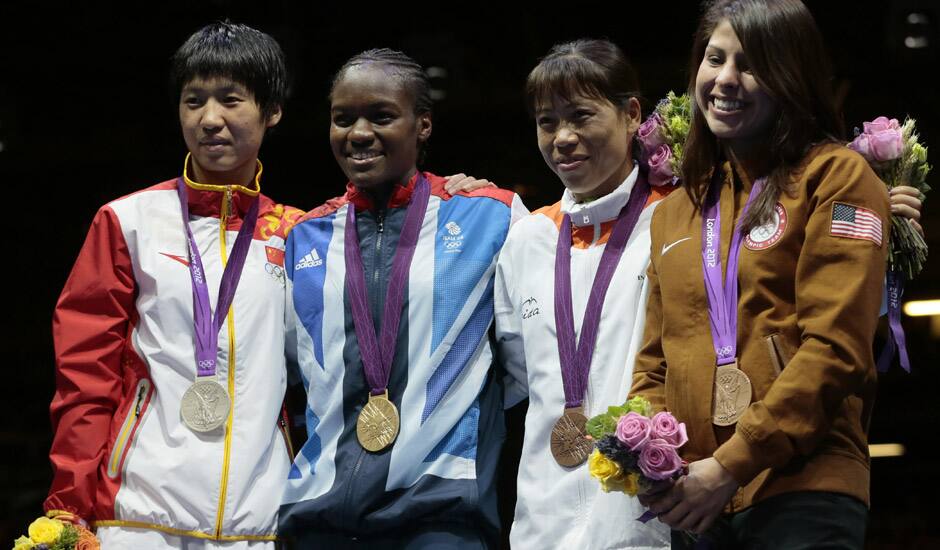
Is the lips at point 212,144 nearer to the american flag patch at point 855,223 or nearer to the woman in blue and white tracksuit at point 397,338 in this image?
the woman in blue and white tracksuit at point 397,338

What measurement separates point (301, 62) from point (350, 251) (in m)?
3.06

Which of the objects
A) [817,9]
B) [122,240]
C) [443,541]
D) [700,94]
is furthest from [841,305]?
[817,9]

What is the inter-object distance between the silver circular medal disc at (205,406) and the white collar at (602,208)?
924 millimetres

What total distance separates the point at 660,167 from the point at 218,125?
3.71 feet

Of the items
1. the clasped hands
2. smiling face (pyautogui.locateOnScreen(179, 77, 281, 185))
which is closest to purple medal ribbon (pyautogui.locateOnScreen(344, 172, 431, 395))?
smiling face (pyautogui.locateOnScreen(179, 77, 281, 185))

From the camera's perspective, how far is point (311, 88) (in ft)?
19.9

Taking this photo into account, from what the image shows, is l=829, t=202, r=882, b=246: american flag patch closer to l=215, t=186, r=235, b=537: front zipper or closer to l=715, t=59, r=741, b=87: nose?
l=715, t=59, r=741, b=87: nose

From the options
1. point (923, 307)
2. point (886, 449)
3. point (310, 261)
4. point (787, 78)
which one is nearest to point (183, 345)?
point (310, 261)

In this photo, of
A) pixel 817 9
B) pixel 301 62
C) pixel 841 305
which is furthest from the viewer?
pixel 301 62

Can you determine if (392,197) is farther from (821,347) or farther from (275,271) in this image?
(821,347)

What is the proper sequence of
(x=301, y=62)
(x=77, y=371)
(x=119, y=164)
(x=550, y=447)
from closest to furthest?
(x=550, y=447)
(x=77, y=371)
(x=301, y=62)
(x=119, y=164)

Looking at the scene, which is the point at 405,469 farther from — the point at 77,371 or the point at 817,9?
the point at 817,9

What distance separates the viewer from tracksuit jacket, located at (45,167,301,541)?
285 cm

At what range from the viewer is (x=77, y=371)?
9.71 ft
